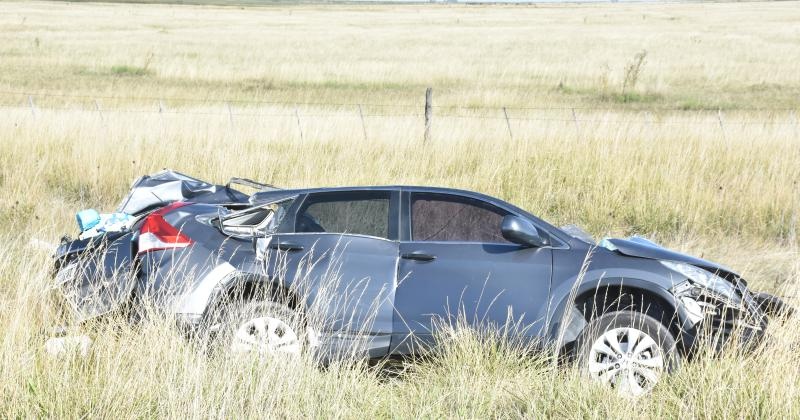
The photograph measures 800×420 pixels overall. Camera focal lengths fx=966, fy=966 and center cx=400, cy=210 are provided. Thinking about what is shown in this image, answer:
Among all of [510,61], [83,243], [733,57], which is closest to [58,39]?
[510,61]

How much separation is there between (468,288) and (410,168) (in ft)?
28.1

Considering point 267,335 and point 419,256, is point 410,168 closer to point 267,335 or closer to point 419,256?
point 419,256

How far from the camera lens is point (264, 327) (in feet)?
19.3

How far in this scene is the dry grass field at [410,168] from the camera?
16.5ft

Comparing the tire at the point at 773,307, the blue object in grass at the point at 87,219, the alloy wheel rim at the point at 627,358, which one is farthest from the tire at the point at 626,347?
the blue object in grass at the point at 87,219

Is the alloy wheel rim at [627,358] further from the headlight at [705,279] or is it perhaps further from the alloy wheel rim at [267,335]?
the alloy wheel rim at [267,335]

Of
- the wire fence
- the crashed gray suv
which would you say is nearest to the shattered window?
the crashed gray suv

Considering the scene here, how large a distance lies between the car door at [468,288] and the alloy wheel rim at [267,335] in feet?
2.08

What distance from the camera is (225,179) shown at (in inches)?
551

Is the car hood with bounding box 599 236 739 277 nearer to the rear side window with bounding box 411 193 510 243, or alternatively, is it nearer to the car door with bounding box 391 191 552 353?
the car door with bounding box 391 191 552 353

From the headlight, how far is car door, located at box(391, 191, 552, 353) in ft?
2.60

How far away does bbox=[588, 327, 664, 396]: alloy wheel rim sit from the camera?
570 cm

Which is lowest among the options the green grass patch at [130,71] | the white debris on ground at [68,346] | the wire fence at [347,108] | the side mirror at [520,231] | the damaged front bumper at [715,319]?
the green grass patch at [130,71]

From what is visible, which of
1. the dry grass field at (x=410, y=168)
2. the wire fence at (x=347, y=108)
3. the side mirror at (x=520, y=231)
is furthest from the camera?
the wire fence at (x=347, y=108)
